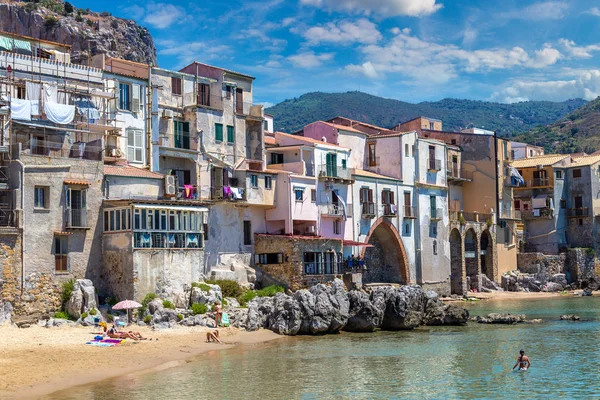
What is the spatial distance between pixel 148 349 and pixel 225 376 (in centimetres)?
595

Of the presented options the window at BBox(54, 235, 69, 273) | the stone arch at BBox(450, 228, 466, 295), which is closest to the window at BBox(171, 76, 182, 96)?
the window at BBox(54, 235, 69, 273)

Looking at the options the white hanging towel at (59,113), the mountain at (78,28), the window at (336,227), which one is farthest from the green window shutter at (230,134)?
the mountain at (78,28)

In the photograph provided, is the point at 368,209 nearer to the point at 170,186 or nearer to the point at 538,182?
the point at 170,186

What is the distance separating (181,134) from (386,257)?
25.6 m

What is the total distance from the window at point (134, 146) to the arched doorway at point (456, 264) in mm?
38960

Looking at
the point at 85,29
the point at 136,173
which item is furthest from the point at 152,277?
the point at 85,29

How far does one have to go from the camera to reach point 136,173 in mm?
49281

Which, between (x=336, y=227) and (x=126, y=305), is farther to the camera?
(x=336, y=227)

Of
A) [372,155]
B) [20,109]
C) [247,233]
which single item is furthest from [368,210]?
[20,109]

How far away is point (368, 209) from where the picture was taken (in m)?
69.6

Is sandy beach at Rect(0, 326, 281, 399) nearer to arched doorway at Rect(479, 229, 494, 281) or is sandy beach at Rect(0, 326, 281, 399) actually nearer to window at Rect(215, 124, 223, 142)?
window at Rect(215, 124, 223, 142)

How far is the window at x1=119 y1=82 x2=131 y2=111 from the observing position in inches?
2066

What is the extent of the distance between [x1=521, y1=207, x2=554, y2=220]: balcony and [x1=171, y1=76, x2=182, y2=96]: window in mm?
51730

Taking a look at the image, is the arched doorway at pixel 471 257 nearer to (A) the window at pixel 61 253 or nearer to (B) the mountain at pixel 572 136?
(A) the window at pixel 61 253
